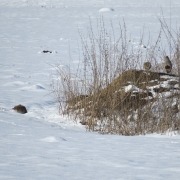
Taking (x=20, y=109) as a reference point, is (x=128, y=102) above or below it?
above

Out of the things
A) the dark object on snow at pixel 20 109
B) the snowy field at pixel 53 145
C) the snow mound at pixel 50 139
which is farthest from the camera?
the dark object on snow at pixel 20 109

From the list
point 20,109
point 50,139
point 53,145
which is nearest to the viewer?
point 53,145

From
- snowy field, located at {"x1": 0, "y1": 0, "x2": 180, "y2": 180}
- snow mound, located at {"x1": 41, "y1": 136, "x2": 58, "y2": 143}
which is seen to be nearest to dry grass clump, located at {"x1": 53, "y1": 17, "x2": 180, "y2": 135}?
snowy field, located at {"x1": 0, "y1": 0, "x2": 180, "y2": 180}

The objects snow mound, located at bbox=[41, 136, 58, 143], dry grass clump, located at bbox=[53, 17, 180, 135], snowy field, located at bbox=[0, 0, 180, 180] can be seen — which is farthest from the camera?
dry grass clump, located at bbox=[53, 17, 180, 135]

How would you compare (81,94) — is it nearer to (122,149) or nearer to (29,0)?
(122,149)

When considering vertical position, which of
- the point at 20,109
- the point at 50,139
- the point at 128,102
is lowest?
the point at 20,109

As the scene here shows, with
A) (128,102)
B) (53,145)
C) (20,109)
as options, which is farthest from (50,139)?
(20,109)

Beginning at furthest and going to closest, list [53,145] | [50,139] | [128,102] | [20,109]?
[20,109] < [128,102] < [50,139] < [53,145]

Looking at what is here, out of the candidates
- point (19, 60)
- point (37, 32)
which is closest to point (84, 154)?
point (19, 60)

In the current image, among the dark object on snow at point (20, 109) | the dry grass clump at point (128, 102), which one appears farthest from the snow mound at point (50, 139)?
the dark object on snow at point (20, 109)

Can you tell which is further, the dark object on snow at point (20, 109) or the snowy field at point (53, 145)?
the dark object on snow at point (20, 109)

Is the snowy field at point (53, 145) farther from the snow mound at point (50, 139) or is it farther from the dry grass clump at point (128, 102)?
the dry grass clump at point (128, 102)

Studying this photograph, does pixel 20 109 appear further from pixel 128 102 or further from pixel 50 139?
pixel 50 139

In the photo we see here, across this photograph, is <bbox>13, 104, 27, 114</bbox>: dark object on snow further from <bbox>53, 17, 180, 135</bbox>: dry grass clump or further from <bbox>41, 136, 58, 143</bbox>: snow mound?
<bbox>41, 136, 58, 143</bbox>: snow mound
